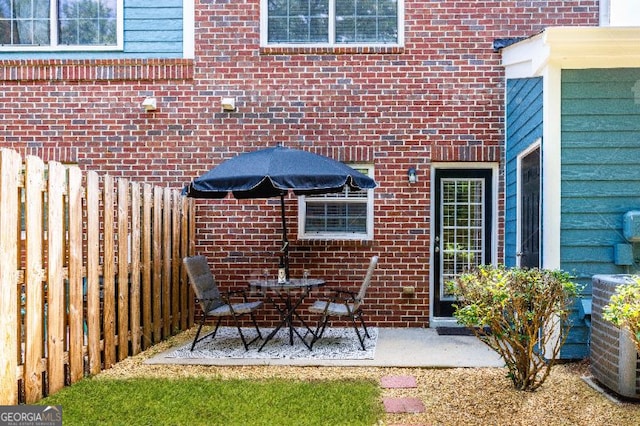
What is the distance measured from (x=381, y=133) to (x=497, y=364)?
10.4 ft

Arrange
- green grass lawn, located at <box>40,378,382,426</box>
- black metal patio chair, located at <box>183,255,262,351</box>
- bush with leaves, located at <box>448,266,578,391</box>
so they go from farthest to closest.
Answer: black metal patio chair, located at <box>183,255,262,351</box>
bush with leaves, located at <box>448,266,578,391</box>
green grass lawn, located at <box>40,378,382,426</box>

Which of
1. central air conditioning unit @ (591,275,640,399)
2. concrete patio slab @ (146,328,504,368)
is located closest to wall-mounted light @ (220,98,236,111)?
concrete patio slab @ (146,328,504,368)

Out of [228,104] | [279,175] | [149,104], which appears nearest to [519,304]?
[279,175]

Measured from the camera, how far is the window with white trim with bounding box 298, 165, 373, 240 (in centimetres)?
753

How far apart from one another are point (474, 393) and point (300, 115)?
4.13 metres

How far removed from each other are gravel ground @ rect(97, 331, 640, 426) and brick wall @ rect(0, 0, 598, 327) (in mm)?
2106

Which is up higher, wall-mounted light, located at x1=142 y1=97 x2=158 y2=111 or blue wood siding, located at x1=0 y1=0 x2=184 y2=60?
blue wood siding, located at x1=0 y1=0 x2=184 y2=60

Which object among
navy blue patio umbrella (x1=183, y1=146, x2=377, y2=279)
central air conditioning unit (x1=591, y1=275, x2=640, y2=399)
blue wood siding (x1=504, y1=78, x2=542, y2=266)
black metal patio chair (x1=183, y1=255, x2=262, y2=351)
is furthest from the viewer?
black metal patio chair (x1=183, y1=255, x2=262, y2=351)

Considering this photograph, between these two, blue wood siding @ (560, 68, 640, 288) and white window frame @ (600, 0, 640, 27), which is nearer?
blue wood siding @ (560, 68, 640, 288)

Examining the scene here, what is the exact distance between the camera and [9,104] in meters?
7.66

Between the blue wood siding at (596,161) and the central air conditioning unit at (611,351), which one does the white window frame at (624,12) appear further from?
the central air conditioning unit at (611,351)

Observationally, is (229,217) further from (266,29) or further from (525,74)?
(525,74)

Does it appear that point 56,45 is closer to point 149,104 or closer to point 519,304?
point 149,104

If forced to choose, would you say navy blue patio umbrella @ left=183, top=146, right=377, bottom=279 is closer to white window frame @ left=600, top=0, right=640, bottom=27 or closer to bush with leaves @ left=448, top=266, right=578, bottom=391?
bush with leaves @ left=448, top=266, right=578, bottom=391
